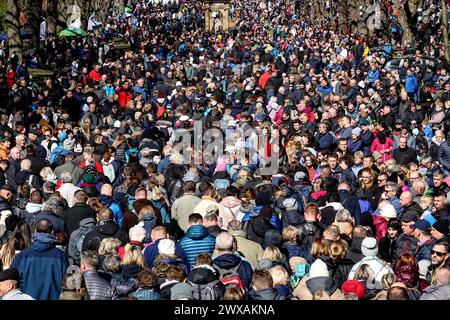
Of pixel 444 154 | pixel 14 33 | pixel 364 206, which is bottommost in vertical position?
pixel 364 206

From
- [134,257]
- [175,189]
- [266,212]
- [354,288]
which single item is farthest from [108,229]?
[175,189]

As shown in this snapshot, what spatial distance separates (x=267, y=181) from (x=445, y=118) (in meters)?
6.98

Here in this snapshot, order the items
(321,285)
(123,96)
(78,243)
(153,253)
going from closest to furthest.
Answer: (321,285)
(153,253)
(78,243)
(123,96)

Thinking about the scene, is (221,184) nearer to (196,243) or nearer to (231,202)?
(231,202)

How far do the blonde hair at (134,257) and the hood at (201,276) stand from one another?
0.68 metres

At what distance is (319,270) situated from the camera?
8.55 m

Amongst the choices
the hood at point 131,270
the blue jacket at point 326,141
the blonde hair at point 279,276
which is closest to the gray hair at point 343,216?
the blonde hair at point 279,276

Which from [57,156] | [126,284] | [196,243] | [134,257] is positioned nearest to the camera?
[126,284]

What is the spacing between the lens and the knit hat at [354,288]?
841 cm

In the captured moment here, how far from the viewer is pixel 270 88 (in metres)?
24.8

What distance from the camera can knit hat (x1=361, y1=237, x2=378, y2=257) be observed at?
933 cm

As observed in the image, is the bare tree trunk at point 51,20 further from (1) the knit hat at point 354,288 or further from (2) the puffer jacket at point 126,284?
(1) the knit hat at point 354,288

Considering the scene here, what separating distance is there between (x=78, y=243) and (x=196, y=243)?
142cm

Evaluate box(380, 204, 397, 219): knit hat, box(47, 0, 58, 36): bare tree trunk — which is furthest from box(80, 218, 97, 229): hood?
box(47, 0, 58, 36): bare tree trunk
